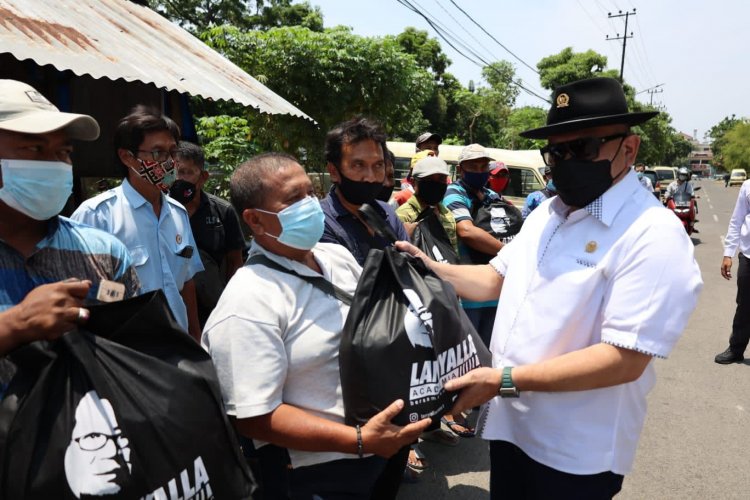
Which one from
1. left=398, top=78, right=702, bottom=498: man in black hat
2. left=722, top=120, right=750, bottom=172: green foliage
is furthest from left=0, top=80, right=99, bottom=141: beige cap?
left=722, top=120, right=750, bottom=172: green foliage

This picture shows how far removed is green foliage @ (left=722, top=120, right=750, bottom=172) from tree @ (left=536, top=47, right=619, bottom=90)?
1751 inches

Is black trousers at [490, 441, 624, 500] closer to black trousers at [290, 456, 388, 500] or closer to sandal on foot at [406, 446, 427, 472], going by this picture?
black trousers at [290, 456, 388, 500]

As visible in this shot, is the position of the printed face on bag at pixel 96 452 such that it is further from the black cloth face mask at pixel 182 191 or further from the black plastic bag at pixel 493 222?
the black plastic bag at pixel 493 222

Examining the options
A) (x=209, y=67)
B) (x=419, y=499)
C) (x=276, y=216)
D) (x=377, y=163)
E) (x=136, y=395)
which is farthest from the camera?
(x=209, y=67)

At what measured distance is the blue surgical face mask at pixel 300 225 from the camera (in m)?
1.66

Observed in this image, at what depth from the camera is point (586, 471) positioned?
1631mm

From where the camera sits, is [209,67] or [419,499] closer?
[419,499]

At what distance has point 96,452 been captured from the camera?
108 centimetres

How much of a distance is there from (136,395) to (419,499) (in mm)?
2361

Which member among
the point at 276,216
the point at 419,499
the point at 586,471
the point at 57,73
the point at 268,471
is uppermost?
the point at 57,73

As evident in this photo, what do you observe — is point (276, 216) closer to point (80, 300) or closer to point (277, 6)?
point (80, 300)

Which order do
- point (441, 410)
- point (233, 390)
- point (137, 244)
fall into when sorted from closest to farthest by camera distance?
1. point (233, 390)
2. point (441, 410)
3. point (137, 244)

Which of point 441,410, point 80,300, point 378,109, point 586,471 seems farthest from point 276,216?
point 378,109

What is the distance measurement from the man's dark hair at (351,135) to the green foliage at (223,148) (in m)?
5.30
